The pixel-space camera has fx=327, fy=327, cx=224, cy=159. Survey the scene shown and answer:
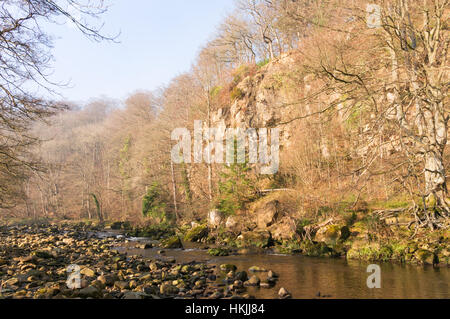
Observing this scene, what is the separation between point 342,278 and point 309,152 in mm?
9373

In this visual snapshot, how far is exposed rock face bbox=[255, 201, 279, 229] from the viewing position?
17.9 meters

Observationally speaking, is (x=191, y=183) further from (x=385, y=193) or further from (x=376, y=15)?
(x=376, y=15)

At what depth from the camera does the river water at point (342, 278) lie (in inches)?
306

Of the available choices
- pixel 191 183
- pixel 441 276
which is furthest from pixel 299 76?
pixel 441 276

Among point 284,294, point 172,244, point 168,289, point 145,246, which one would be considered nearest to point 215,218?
point 172,244

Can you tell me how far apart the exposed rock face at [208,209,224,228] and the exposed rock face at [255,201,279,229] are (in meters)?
2.61

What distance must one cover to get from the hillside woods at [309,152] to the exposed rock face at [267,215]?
2.4 inches

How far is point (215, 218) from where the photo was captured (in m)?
20.1

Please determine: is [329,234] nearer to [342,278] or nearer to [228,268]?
[342,278]

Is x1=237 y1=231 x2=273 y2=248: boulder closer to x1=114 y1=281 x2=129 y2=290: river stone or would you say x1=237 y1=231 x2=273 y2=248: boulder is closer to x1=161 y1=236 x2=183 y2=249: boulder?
x1=161 y1=236 x2=183 y2=249: boulder

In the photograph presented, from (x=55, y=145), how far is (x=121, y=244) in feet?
166

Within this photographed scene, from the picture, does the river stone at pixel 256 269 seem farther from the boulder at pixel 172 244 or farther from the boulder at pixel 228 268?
the boulder at pixel 172 244

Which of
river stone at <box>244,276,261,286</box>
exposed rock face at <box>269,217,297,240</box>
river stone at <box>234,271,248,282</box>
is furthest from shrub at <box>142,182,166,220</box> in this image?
river stone at <box>244,276,261,286</box>

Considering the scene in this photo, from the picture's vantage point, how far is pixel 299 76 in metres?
26.5
